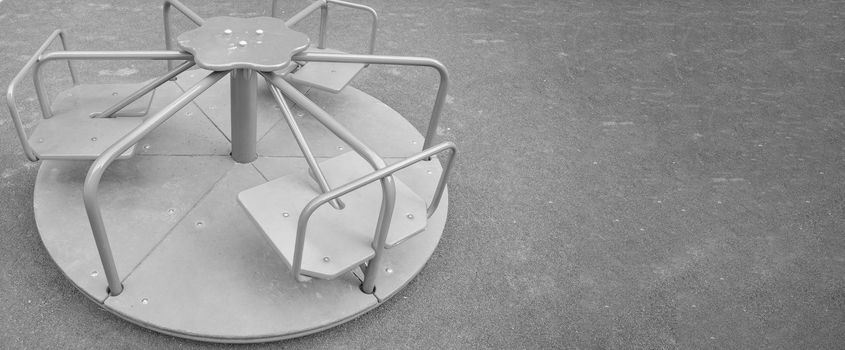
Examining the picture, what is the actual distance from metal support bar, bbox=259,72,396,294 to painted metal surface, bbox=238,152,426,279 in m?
0.07

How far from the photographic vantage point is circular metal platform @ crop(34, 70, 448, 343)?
240cm

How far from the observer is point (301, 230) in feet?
6.82

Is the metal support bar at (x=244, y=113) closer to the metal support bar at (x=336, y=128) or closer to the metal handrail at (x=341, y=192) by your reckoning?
the metal support bar at (x=336, y=128)

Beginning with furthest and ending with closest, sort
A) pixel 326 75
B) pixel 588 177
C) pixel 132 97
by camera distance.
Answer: pixel 588 177 → pixel 326 75 → pixel 132 97

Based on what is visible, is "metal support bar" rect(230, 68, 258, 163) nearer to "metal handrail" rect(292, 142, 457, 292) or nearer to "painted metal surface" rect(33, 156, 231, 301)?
"painted metal surface" rect(33, 156, 231, 301)

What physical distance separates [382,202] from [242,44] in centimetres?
89

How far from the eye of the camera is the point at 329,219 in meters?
2.47

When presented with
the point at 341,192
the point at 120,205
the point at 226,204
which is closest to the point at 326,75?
the point at 226,204

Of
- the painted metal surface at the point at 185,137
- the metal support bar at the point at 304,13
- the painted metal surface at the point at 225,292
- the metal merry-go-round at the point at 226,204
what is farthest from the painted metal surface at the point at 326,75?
the painted metal surface at the point at 225,292

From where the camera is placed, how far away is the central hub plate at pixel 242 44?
249cm

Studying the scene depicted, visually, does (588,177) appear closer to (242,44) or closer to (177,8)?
(242,44)

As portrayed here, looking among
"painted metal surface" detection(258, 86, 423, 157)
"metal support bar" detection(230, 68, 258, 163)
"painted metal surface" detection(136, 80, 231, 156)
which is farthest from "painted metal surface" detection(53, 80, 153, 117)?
"painted metal surface" detection(258, 86, 423, 157)

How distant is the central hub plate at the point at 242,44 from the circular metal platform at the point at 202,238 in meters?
0.68

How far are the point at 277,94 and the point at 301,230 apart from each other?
2.64ft
